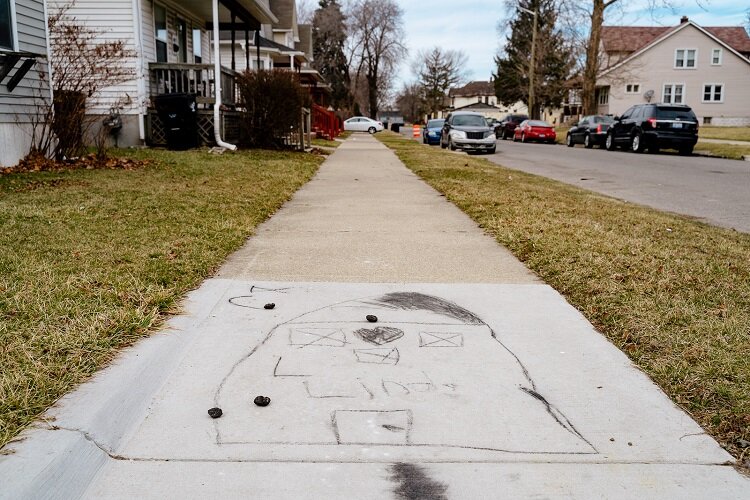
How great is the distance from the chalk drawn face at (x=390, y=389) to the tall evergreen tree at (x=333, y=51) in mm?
72947

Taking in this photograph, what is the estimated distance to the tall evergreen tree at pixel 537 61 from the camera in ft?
192

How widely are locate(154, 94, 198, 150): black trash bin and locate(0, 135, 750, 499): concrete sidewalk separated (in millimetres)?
12254

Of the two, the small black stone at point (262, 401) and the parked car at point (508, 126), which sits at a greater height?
the parked car at point (508, 126)

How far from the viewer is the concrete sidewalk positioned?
2396 millimetres

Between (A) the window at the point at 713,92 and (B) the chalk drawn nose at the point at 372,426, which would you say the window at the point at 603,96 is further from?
(B) the chalk drawn nose at the point at 372,426

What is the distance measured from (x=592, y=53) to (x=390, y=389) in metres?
38.3

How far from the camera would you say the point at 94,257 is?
5137 mm

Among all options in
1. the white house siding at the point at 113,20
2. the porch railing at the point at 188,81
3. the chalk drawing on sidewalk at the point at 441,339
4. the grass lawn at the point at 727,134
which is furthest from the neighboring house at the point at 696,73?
the chalk drawing on sidewalk at the point at 441,339

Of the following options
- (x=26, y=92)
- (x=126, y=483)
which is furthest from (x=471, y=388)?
(x=26, y=92)

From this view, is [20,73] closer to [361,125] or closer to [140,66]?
[140,66]

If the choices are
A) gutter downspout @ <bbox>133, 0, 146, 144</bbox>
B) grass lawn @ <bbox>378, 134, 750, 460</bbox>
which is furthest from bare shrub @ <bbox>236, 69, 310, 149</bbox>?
grass lawn @ <bbox>378, 134, 750, 460</bbox>

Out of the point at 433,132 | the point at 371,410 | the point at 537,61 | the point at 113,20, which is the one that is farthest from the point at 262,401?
the point at 537,61

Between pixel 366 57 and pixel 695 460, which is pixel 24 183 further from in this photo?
pixel 366 57

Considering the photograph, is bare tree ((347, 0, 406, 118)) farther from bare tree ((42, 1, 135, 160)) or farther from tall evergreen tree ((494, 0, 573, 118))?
bare tree ((42, 1, 135, 160))
